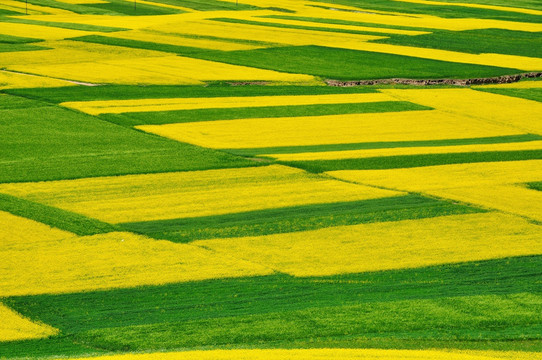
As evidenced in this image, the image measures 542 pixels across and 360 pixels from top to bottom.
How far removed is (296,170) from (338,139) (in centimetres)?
624

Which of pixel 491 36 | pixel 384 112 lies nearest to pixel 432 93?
pixel 384 112

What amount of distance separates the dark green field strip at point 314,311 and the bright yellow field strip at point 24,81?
31380 millimetres

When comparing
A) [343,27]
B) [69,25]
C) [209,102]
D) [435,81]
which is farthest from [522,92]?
[69,25]

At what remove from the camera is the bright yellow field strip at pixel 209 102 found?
1869 inches

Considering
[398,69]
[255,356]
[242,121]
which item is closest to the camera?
[255,356]

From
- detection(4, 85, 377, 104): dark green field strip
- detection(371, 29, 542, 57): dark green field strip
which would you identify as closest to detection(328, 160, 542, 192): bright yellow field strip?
detection(4, 85, 377, 104): dark green field strip

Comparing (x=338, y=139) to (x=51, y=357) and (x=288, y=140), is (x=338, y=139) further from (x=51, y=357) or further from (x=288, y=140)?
(x=51, y=357)

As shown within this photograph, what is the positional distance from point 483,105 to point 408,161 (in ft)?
48.2

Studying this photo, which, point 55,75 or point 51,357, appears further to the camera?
point 55,75

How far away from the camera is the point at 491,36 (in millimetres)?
77875

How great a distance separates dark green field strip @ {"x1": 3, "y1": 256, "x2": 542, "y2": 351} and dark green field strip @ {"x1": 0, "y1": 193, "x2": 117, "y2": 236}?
17.2 ft

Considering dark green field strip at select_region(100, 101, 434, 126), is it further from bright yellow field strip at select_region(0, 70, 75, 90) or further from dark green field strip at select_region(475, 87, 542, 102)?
bright yellow field strip at select_region(0, 70, 75, 90)

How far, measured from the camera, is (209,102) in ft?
163

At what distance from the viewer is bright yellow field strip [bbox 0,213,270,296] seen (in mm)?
23859
